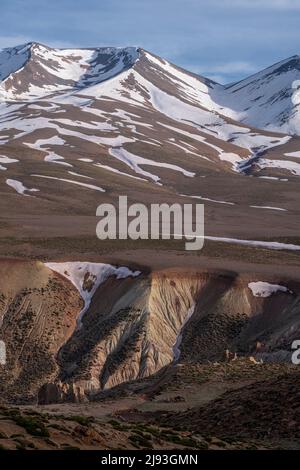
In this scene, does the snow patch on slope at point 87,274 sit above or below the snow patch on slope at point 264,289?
above

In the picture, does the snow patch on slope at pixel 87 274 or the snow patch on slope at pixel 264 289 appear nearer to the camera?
the snow patch on slope at pixel 264 289

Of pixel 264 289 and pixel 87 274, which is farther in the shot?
pixel 87 274

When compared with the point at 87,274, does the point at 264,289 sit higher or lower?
lower

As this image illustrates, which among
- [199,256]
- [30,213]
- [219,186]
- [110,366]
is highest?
[219,186]

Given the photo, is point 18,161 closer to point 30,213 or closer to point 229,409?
point 30,213

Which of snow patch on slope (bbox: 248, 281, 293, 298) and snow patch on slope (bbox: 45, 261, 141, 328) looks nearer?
snow patch on slope (bbox: 248, 281, 293, 298)

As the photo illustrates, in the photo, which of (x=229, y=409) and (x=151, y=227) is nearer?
(x=229, y=409)

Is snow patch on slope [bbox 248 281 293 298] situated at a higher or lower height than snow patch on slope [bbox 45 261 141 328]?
lower
